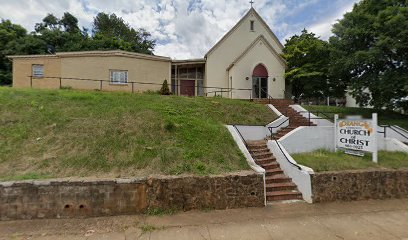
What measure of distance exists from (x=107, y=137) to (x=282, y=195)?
625 cm

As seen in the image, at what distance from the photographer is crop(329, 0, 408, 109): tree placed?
13.3 meters

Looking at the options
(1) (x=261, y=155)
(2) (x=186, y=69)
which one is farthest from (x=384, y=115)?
(2) (x=186, y=69)

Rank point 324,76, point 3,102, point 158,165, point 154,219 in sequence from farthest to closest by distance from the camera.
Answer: point 324,76
point 3,102
point 158,165
point 154,219

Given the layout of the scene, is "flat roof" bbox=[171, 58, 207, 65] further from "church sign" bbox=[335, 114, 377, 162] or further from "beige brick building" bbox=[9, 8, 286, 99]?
"church sign" bbox=[335, 114, 377, 162]

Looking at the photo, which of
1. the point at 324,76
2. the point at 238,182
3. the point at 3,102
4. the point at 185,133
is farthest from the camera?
the point at 324,76

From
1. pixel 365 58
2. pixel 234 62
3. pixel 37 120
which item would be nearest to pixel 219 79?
pixel 234 62

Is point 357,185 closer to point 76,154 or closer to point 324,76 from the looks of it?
point 76,154

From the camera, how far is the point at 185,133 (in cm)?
964

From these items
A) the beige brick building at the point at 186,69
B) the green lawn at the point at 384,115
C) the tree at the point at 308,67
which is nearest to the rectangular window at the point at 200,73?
the beige brick building at the point at 186,69

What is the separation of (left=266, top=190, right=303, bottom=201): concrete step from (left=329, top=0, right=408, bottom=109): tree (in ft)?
31.0

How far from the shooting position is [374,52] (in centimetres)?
1362

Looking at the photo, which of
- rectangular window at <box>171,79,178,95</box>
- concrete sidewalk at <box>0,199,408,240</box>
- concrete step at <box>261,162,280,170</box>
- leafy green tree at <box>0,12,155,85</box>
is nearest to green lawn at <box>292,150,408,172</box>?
concrete step at <box>261,162,280,170</box>

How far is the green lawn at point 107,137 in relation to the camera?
25.1 ft

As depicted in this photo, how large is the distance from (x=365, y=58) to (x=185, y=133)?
1130 cm
